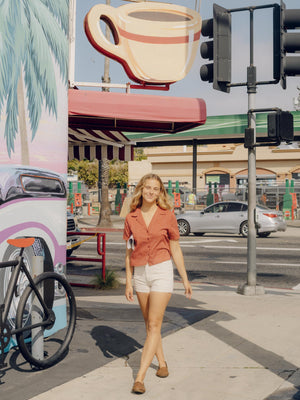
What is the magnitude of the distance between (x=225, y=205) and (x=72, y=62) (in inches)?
607

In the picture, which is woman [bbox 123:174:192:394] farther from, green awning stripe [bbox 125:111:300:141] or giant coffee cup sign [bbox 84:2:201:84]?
green awning stripe [bbox 125:111:300:141]

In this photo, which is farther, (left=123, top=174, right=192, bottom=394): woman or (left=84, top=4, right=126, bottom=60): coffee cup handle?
(left=84, top=4, right=126, bottom=60): coffee cup handle

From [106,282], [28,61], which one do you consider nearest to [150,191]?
[28,61]

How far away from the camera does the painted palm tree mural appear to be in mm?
5945

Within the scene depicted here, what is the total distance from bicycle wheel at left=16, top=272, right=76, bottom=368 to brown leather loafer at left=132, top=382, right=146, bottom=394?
1074 mm

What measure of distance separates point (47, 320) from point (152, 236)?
4.67ft

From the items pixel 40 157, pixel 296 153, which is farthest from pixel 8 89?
pixel 296 153

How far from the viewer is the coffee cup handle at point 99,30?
30.6 ft

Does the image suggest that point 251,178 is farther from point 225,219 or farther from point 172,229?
point 225,219

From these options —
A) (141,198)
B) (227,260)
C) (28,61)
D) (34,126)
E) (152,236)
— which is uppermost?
(28,61)

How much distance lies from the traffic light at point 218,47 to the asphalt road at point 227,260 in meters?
4.98

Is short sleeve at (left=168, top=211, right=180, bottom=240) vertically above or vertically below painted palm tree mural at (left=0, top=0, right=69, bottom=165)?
below

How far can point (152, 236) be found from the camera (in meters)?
5.29

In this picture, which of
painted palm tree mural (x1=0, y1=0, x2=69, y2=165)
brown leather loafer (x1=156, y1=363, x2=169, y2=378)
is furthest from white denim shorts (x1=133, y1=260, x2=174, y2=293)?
painted palm tree mural (x1=0, y1=0, x2=69, y2=165)
